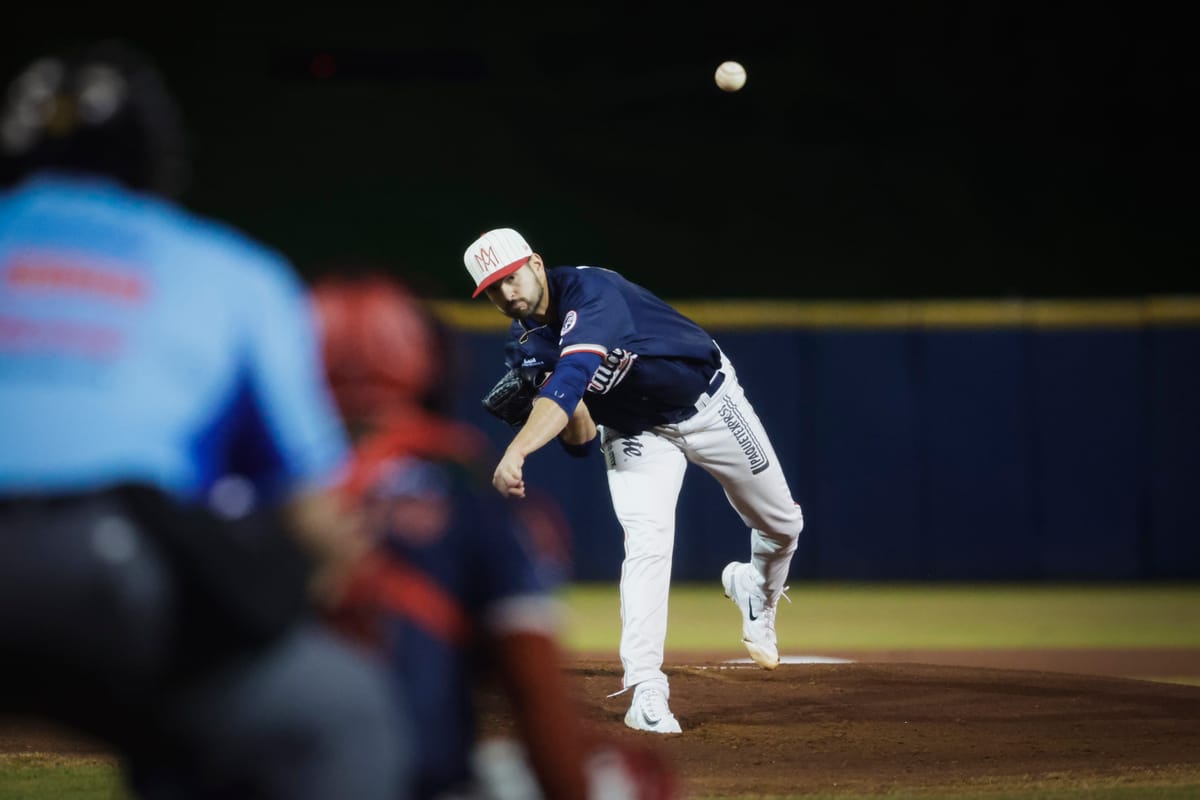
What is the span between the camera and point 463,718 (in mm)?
1914

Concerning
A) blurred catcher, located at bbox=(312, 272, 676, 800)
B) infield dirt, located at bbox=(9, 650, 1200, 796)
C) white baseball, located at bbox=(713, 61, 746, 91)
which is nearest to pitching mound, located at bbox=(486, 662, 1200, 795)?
infield dirt, located at bbox=(9, 650, 1200, 796)

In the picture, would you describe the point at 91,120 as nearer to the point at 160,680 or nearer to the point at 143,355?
the point at 143,355

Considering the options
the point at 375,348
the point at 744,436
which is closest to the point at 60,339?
the point at 375,348

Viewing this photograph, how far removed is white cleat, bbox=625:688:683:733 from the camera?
6023mm

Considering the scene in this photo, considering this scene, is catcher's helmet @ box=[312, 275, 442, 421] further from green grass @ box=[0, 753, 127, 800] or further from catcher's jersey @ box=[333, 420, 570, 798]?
green grass @ box=[0, 753, 127, 800]

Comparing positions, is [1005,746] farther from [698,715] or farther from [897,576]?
[897,576]

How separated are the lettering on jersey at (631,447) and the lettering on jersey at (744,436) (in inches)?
17.8

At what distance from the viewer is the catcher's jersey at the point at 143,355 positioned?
1699mm

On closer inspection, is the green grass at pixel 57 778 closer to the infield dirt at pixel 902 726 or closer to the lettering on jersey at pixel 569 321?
the infield dirt at pixel 902 726

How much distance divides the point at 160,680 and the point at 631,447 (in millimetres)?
5022

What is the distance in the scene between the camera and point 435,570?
73.4 inches

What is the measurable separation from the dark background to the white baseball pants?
29.0ft

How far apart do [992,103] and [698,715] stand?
36.4 feet

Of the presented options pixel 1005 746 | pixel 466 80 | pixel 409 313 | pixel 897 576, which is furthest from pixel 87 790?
pixel 466 80
